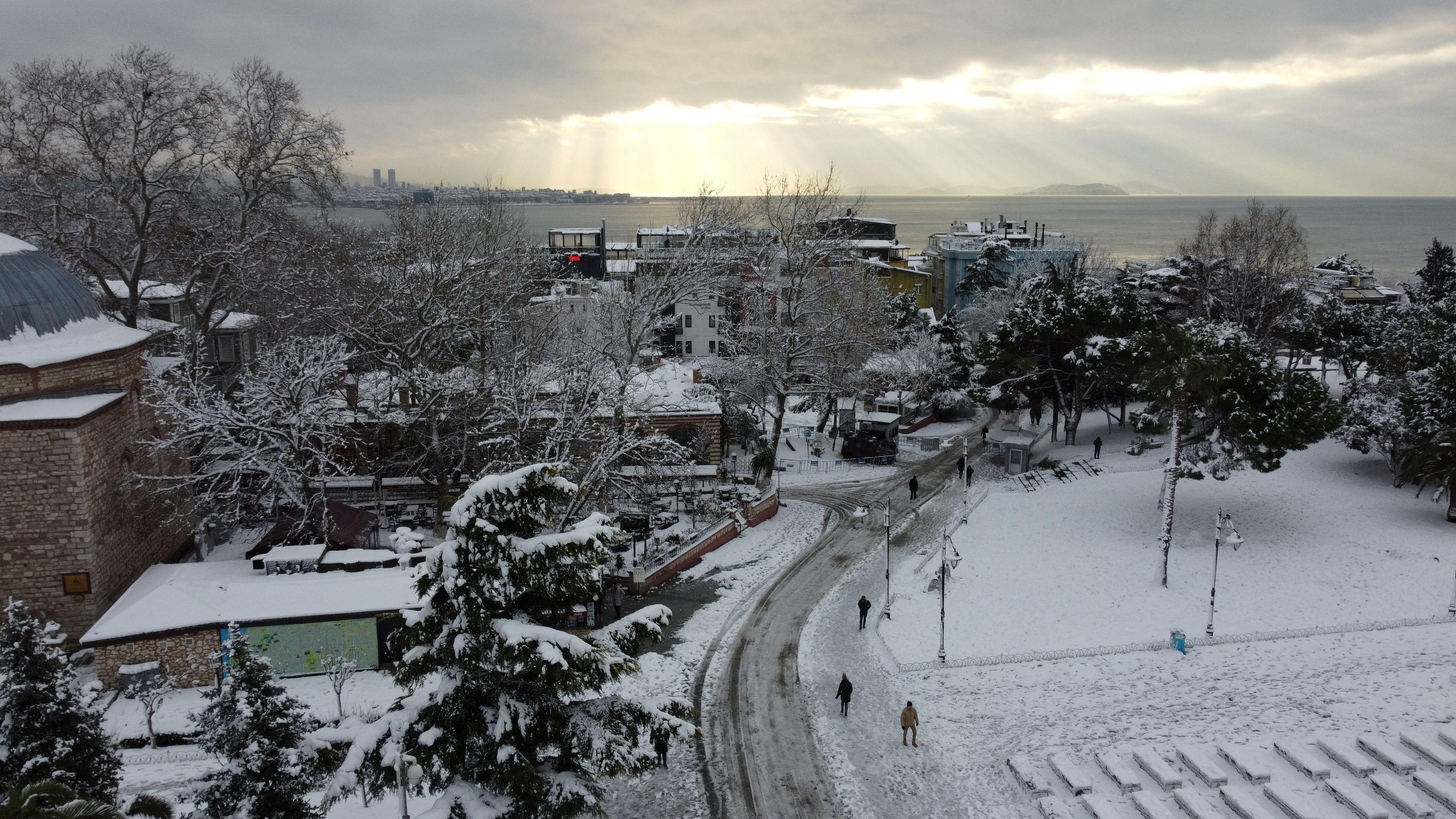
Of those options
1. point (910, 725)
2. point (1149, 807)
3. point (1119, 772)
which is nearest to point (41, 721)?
point (910, 725)

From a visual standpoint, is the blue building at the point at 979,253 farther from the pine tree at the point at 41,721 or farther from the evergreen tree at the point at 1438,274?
the pine tree at the point at 41,721

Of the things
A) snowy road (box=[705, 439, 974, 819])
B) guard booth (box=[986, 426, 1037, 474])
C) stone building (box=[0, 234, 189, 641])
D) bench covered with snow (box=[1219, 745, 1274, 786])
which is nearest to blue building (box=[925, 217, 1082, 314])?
guard booth (box=[986, 426, 1037, 474])

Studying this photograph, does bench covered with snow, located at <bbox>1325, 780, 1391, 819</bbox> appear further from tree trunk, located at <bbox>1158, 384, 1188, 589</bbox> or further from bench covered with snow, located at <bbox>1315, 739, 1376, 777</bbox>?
tree trunk, located at <bbox>1158, 384, 1188, 589</bbox>

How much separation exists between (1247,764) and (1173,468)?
10752 mm

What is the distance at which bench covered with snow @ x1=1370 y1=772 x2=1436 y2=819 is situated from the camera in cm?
1310

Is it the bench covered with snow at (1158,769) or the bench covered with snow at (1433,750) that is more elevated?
the bench covered with snow at (1433,750)

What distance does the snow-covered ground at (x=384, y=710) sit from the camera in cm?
1509

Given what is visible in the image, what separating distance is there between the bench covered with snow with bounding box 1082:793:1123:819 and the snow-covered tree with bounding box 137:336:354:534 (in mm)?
18575

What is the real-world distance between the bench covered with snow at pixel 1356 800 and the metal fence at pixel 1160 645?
235 inches

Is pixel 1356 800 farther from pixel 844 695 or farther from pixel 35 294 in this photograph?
pixel 35 294

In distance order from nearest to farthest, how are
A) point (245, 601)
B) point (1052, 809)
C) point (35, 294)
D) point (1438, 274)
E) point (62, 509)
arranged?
point (1052, 809) → point (245, 601) → point (62, 509) → point (35, 294) → point (1438, 274)

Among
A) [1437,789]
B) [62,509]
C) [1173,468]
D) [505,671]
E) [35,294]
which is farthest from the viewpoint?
[1173,468]

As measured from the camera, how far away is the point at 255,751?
1062 cm

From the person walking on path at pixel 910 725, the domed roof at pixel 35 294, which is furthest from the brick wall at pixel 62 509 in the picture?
the person walking on path at pixel 910 725
